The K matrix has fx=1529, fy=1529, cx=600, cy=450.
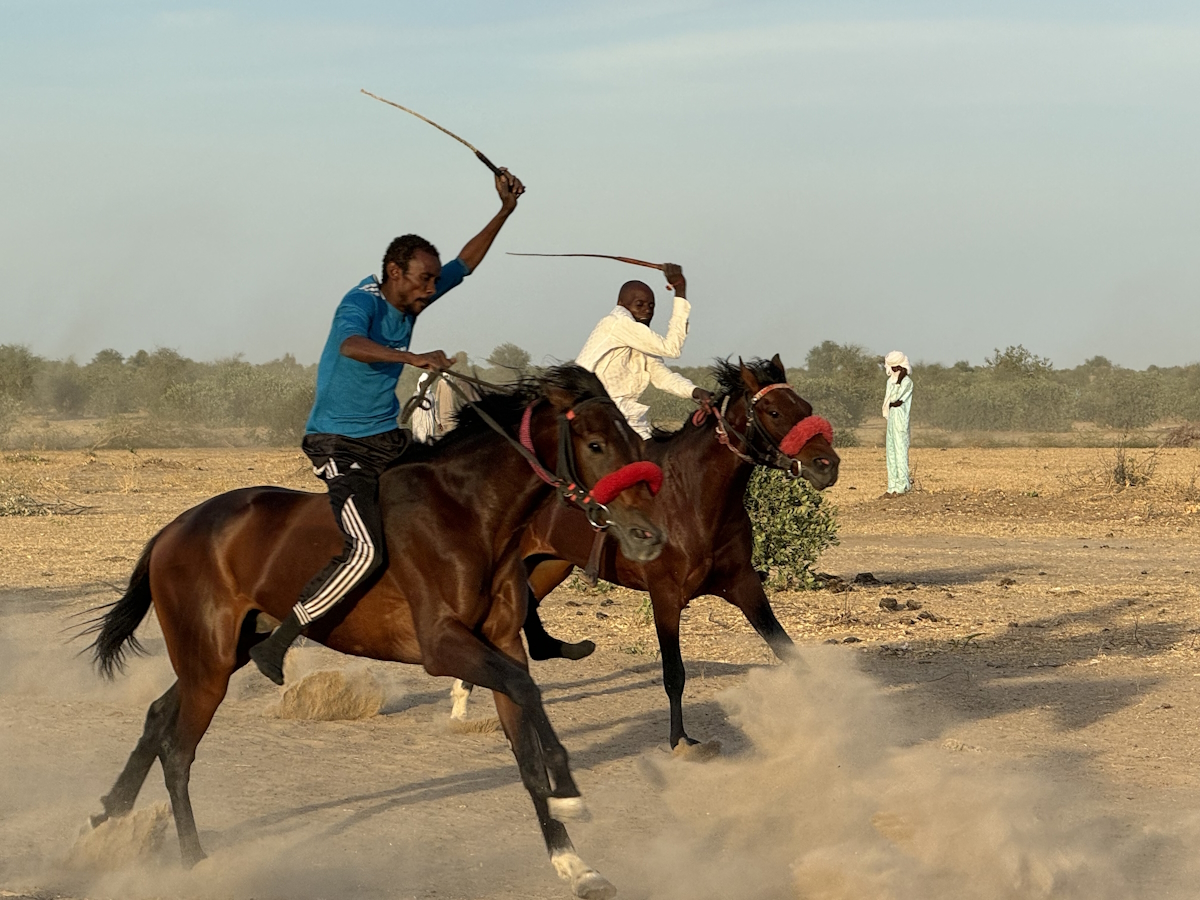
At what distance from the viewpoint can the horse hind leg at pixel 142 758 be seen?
20.0 ft

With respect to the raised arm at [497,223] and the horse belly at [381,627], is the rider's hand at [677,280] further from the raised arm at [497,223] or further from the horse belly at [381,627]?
the horse belly at [381,627]

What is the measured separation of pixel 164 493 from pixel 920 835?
21.7m

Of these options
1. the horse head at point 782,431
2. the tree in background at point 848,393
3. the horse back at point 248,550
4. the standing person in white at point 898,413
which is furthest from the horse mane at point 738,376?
the tree in background at point 848,393

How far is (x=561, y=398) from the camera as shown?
546 centimetres

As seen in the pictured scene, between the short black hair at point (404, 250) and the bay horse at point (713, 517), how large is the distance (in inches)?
76.4

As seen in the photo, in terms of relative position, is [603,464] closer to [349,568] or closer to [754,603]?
[349,568]

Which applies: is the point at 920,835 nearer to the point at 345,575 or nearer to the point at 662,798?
the point at 662,798

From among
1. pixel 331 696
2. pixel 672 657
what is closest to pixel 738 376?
pixel 672 657

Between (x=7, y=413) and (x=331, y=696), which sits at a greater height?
(x=7, y=413)

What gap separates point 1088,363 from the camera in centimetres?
9038

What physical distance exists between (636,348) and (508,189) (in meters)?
2.17

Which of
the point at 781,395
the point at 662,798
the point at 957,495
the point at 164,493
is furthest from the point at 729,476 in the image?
the point at 164,493

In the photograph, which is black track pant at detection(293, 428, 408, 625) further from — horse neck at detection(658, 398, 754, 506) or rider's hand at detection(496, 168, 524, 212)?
horse neck at detection(658, 398, 754, 506)

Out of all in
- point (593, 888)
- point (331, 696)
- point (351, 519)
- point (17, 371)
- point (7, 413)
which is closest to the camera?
point (593, 888)
